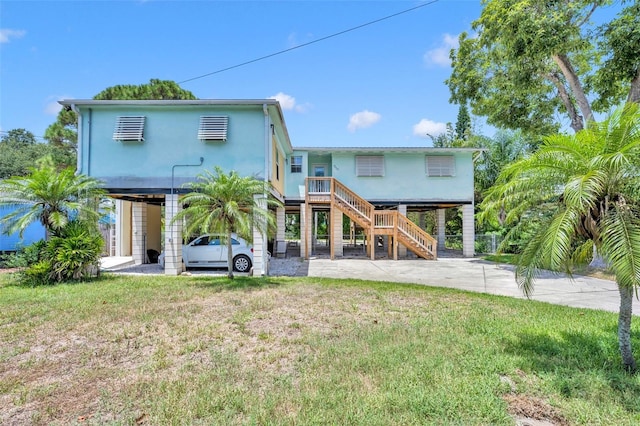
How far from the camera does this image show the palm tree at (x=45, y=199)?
857 cm

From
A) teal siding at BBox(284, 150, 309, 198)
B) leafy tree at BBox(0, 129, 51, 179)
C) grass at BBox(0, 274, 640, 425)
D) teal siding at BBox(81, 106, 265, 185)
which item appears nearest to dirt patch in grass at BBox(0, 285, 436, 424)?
grass at BBox(0, 274, 640, 425)

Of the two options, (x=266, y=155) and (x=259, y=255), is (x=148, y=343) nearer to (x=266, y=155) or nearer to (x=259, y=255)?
(x=259, y=255)

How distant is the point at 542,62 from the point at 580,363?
12.0 meters

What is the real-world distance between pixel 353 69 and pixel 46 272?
1154 cm

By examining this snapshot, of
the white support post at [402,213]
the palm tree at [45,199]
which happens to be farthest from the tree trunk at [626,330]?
the white support post at [402,213]

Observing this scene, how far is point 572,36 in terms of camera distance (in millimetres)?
10586

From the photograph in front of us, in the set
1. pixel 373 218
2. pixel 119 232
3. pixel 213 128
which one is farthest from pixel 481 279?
pixel 119 232

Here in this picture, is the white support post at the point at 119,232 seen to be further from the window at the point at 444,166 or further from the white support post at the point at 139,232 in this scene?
the window at the point at 444,166

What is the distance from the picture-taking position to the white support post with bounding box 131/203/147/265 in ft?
46.2

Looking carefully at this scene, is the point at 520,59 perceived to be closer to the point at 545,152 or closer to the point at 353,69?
the point at 353,69

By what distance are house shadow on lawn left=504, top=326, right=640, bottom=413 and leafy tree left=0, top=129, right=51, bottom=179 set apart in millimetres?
38101

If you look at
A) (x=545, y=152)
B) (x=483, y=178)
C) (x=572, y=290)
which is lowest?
(x=572, y=290)

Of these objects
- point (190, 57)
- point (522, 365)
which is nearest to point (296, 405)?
point (522, 365)

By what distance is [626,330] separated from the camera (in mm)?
3584
